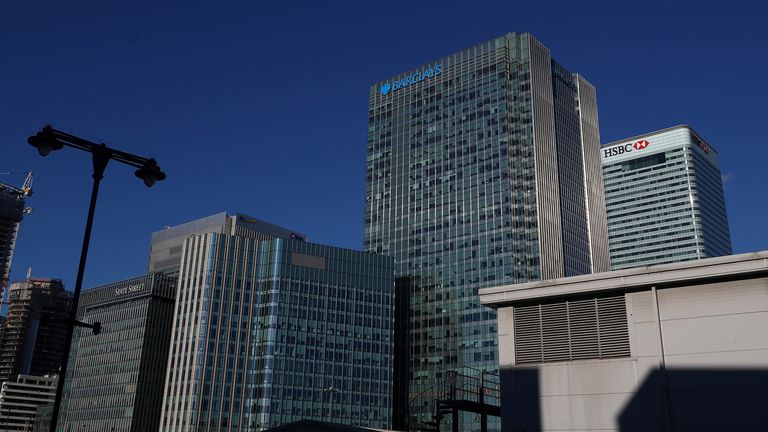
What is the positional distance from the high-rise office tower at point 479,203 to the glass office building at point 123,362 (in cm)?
5332

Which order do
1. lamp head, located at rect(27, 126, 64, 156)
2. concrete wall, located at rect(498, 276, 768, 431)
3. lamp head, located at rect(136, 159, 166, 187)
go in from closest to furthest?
lamp head, located at rect(27, 126, 64, 156)
lamp head, located at rect(136, 159, 166, 187)
concrete wall, located at rect(498, 276, 768, 431)

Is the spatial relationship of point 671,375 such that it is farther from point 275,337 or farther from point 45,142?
point 275,337

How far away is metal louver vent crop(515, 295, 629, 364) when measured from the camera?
44.3m

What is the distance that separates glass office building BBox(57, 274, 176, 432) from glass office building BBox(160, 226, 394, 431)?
18628 millimetres

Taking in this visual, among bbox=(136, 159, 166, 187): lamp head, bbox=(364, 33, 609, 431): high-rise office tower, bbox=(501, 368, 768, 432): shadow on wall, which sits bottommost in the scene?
bbox=(501, 368, 768, 432): shadow on wall

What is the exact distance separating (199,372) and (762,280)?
12302 centimetres

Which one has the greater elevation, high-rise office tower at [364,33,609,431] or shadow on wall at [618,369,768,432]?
high-rise office tower at [364,33,609,431]

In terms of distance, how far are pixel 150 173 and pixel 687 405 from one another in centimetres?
2982

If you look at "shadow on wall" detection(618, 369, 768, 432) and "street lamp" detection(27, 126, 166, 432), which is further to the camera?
"shadow on wall" detection(618, 369, 768, 432)

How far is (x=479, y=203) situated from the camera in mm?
178000

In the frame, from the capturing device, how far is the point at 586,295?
4591 centimetres

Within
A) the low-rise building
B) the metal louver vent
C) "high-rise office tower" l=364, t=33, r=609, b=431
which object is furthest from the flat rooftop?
"high-rise office tower" l=364, t=33, r=609, b=431

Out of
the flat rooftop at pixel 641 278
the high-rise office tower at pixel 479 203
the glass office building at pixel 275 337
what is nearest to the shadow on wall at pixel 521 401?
the flat rooftop at pixel 641 278

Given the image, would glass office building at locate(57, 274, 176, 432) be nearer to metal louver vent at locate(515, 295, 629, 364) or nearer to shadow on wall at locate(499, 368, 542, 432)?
shadow on wall at locate(499, 368, 542, 432)
